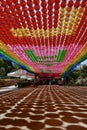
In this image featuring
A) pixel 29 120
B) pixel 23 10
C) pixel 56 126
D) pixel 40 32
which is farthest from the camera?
pixel 40 32

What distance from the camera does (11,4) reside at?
6844mm

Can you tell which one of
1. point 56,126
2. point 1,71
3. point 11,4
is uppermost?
point 1,71

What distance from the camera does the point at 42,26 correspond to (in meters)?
9.20

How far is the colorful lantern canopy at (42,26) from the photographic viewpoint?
23.0 feet

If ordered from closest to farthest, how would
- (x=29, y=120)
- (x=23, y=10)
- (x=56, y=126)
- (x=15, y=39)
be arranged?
(x=56, y=126)
(x=29, y=120)
(x=23, y=10)
(x=15, y=39)

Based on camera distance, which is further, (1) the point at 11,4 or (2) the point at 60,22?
(2) the point at 60,22

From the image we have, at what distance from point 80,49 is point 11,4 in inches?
295

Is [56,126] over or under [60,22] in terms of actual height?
under

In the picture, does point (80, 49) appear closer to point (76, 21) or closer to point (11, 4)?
point (76, 21)

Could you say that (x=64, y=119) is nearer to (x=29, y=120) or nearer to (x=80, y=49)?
(x=29, y=120)

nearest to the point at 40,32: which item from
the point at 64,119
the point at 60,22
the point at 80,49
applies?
the point at 60,22

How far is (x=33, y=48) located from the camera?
43.8ft

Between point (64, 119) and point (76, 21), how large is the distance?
13.0 ft

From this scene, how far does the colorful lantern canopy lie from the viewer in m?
7.01
